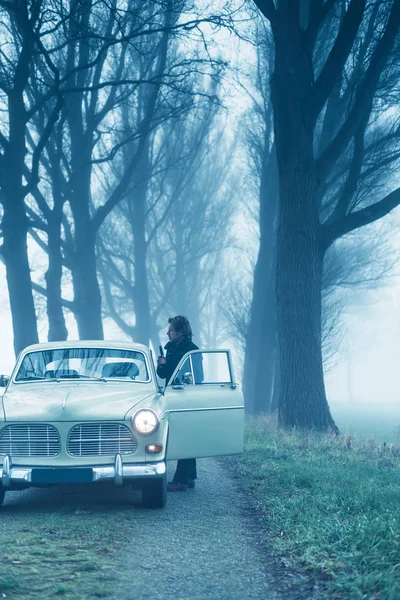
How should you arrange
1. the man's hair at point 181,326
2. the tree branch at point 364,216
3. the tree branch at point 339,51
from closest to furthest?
the man's hair at point 181,326
the tree branch at point 339,51
the tree branch at point 364,216

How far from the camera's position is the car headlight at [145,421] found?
8109 mm

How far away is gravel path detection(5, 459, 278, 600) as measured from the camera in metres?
5.26

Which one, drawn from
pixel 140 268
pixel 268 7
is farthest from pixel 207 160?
pixel 268 7

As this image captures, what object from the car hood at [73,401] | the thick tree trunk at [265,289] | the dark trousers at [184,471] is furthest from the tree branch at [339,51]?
the thick tree trunk at [265,289]

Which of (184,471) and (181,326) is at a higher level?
(181,326)

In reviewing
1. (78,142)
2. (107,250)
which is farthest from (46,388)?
(107,250)

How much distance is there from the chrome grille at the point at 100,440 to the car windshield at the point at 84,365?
51.5 inches

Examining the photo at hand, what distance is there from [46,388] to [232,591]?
4144 millimetres

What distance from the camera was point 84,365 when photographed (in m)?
9.54

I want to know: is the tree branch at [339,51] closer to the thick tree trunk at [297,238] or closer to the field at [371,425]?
the thick tree trunk at [297,238]

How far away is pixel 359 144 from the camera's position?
17.1 m

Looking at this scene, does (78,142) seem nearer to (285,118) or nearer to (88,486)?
(285,118)

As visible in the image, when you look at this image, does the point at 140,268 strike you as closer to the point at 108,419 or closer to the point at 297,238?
the point at 297,238

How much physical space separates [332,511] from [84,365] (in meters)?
3.28
